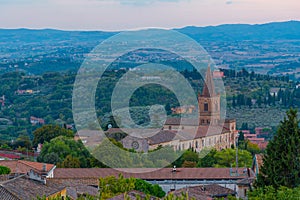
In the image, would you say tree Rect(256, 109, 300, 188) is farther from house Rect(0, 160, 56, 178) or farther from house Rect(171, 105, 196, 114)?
house Rect(171, 105, 196, 114)

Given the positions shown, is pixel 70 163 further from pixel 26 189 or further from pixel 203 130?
pixel 203 130

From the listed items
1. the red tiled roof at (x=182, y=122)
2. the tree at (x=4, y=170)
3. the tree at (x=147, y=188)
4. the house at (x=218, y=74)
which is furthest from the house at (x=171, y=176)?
the house at (x=218, y=74)

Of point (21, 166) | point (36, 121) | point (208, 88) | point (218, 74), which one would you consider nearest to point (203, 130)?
point (208, 88)

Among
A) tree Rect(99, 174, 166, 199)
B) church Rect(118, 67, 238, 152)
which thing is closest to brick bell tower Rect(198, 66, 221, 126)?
church Rect(118, 67, 238, 152)

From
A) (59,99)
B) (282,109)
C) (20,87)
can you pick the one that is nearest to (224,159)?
(282,109)

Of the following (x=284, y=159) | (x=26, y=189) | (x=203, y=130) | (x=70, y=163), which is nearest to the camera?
(x=284, y=159)

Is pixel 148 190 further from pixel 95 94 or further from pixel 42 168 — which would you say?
pixel 95 94

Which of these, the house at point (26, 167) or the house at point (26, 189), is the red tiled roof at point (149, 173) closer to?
the house at point (26, 167)
